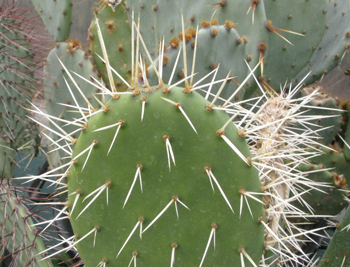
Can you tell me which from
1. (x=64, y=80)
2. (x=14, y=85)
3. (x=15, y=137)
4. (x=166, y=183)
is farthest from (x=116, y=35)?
(x=166, y=183)

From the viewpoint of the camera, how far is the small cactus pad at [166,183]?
58 cm

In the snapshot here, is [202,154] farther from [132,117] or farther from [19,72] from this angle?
[19,72]

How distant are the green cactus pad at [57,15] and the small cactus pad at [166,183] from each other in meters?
1.20

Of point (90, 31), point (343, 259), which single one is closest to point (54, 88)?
point (90, 31)

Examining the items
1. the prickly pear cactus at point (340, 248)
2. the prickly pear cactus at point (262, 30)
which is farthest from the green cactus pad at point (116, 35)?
the prickly pear cactus at point (340, 248)

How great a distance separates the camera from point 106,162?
0.62 m

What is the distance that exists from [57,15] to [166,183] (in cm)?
136

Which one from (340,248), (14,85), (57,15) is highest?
(57,15)

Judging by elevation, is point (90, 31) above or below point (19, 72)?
above

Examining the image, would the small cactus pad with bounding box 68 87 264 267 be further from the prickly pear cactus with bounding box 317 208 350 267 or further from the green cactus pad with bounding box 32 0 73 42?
the green cactus pad with bounding box 32 0 73 42

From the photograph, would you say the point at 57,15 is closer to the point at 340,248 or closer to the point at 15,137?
the point at 15,137

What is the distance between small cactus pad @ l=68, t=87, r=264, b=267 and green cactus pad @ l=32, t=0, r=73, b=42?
3.93ft

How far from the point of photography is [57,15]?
1633mm

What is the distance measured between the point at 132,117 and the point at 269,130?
392 millimetres
